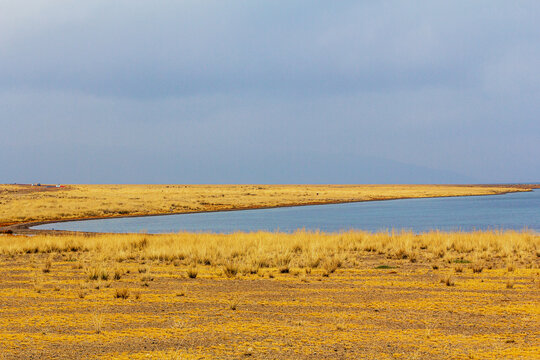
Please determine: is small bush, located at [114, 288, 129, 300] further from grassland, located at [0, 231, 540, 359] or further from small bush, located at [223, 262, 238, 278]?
small bush, located at [223, 262, 238, 278]

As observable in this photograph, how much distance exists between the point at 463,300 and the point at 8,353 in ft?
26.1

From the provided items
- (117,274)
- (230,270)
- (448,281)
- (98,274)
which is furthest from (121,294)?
(448,281)

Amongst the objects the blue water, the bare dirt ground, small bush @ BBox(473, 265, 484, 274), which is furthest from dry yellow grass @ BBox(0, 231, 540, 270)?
the blue water

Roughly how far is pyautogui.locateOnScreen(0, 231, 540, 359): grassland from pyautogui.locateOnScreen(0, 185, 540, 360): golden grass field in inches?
1.3

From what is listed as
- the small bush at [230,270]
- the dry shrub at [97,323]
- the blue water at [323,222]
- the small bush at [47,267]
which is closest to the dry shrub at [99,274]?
the small bush at [47,267]

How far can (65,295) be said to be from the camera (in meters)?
10.4

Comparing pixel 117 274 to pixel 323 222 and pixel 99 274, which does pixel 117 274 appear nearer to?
pixel 99 274

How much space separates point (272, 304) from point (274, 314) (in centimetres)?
78

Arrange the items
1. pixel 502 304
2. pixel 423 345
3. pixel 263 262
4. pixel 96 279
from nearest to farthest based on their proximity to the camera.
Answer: pixel 423 345, pixel 502 304, pixel 96 279, pixel 263 262

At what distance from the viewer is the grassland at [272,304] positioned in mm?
6758

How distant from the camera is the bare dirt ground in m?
6.64

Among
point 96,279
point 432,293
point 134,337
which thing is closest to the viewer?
point 134,337

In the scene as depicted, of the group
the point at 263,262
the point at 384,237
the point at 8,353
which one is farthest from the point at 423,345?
the point at 384,237

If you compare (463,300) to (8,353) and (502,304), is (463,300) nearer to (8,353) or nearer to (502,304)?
(502,304)
